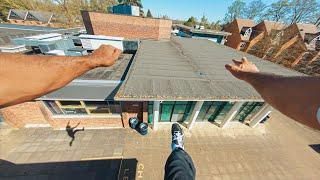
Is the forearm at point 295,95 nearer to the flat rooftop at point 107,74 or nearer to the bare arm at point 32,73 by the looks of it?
the bare arm at point 32,73

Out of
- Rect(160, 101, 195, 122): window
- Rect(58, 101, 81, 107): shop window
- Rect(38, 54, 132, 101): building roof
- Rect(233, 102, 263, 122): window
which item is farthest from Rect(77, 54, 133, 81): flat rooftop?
Rect(233, 102, 263, 122): window

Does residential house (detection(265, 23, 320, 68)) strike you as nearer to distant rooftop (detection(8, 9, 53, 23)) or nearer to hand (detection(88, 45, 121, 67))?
hand (detection(88, 45, 121, 67))

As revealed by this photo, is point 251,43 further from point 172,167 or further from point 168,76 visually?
point 172,167

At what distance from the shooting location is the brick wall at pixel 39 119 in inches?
342

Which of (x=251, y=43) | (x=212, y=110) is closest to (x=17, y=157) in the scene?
(x=212, y=110)

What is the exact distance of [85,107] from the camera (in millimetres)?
9031

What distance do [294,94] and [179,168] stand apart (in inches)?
83.3

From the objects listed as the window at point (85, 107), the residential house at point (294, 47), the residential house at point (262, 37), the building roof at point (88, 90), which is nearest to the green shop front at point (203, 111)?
the window at point (85, 107)

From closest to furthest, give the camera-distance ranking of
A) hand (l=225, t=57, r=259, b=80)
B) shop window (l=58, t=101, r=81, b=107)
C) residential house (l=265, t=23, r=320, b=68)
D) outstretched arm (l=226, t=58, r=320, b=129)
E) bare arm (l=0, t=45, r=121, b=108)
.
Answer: bare arm (l=0, t=45, r=121, b=108) < outstretched arm (l=226, t=58, r=320, b=129) < hand (l=225, t=57, r=259, b=80) < shop window (l=58, t=101, r=81, b=107) < residential house (l=265, t=23, r=320, b=68)

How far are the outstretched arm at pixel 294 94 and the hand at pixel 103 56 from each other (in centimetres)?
162

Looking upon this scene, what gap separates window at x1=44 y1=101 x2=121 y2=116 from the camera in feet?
29.1

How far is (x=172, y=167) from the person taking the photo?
9.14ft

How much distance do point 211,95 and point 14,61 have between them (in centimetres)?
690

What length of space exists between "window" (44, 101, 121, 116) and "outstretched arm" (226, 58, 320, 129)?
8414 millimetres
